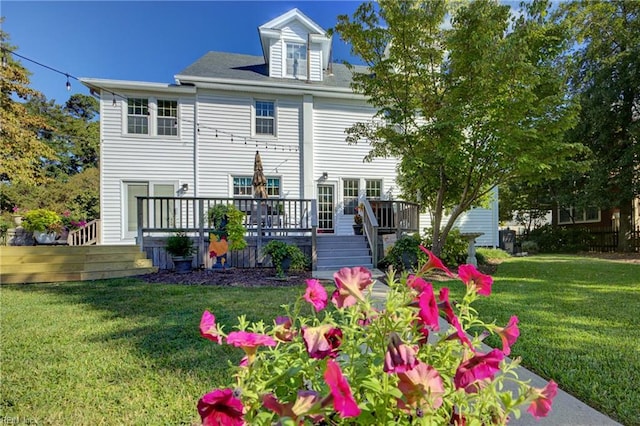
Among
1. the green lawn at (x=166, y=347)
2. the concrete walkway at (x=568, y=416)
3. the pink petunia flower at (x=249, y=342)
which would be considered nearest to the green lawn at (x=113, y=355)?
the green lawn at (x=166, y=347)

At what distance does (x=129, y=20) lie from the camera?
34.3 feet

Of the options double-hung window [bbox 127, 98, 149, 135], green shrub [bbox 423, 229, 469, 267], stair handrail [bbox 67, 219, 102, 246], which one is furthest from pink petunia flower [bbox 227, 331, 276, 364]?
stair handrail [bbox 67, 219, 102, 246]

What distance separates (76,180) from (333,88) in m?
18.6

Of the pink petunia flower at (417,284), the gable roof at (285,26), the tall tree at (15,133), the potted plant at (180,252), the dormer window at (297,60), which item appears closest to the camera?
the pink petunia flower at (417,284)

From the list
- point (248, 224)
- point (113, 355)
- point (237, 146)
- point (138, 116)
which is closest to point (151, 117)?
point (138, 116)

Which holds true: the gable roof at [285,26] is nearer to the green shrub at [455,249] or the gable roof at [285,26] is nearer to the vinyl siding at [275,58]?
the vinyl siding at [275,58]

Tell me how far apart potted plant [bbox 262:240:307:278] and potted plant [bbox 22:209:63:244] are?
289 inches

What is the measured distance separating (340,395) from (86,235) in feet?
41.2

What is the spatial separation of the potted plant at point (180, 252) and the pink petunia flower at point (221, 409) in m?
6.96

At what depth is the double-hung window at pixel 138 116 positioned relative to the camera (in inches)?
411

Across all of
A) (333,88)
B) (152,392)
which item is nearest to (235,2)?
(333,88)

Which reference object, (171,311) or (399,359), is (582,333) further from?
(171,311)

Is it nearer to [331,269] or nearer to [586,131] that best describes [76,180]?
[331,269]

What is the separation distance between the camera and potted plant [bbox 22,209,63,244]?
9.52 m
